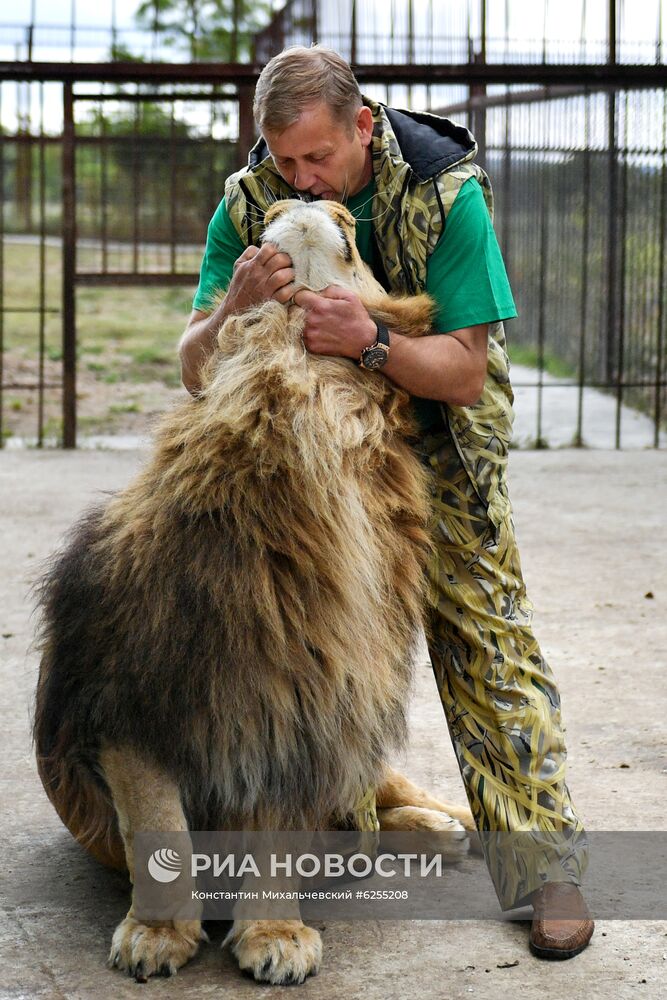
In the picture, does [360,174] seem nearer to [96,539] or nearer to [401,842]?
[96,539]

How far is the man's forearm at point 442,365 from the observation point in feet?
8.91

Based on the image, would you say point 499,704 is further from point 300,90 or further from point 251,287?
point 300,90

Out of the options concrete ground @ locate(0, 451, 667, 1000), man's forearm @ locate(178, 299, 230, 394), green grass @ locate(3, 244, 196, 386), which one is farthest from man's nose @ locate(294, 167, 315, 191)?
green grass @ locate(3, 244, 196, 386)

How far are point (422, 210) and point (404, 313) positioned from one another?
274mm

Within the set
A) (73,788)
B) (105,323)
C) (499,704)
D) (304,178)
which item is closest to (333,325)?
(304,178)

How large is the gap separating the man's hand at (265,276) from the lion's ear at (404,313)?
0.21 meters

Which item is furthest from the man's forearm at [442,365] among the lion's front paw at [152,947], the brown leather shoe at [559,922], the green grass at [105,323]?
the green grass at [105,323]

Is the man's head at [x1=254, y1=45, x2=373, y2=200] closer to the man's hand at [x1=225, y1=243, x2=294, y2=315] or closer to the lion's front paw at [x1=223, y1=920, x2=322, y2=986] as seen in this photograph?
the man's hand at [x1=225, y1=243, x2=294, y2=315]

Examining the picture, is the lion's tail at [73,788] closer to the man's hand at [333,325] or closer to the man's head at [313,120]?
the man's hand at [333,325]

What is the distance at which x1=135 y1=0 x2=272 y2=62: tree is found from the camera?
962cm

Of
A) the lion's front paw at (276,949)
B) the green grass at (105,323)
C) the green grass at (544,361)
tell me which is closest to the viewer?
the lion's front paw at (276,949)

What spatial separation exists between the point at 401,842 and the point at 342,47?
7419 mm

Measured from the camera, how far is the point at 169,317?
1731cm

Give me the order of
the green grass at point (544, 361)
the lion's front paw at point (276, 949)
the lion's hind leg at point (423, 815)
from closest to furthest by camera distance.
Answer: the lion's front paw at point (276, 949)
the lion's hind leg at point (423, 815)
the green grass at point (544, 361)
